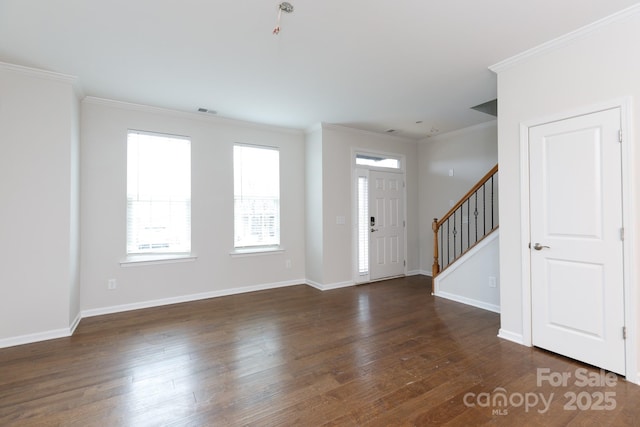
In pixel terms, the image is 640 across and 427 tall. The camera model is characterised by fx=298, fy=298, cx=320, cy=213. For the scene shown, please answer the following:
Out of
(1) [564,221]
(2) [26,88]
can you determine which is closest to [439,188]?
(1) [564,221]

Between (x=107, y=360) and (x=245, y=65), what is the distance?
3.01 m

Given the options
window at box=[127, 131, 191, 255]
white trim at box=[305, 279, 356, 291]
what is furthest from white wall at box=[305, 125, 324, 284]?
window at box=[127, 131, 191, 255]

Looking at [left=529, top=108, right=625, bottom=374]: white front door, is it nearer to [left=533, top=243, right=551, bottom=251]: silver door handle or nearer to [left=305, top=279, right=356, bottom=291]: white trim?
[left=533, top=243, right=551, bottom=251]: silver door handle

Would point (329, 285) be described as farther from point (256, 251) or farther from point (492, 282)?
point (492, 282)

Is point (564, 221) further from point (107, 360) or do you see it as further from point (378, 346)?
point (107, 360)

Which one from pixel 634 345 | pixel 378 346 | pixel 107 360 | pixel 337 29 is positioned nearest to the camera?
pixel 634 345

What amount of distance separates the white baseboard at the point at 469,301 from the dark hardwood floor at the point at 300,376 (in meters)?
0.15

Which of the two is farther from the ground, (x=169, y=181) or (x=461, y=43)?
(x=461, y=43)

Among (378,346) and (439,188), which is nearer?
(378,346)

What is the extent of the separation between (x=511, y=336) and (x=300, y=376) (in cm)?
211

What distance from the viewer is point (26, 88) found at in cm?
301

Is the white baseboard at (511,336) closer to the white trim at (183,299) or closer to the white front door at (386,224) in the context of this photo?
the white front door at (386,224)

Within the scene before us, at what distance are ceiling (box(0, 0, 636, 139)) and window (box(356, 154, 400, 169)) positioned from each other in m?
1.52

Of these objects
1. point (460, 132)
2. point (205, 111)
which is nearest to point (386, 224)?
point (460, 132)
